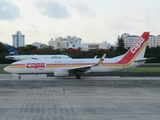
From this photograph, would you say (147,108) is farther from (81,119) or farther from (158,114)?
(81,119)

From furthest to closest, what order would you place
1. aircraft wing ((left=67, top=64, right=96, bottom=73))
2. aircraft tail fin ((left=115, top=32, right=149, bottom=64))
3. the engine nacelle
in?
aircraft tail fin ((left=115, top=32, right=149, bottom=64))
aircraft wing ((left=67, top=64, right=96, bottom=73))
the engine nacelle

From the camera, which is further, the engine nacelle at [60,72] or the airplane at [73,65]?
the airplane at [73,65]

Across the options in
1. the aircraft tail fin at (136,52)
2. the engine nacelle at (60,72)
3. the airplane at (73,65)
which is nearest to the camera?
the engine nacelle at (60,72)

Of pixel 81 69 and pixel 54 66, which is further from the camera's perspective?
pixel 54 66

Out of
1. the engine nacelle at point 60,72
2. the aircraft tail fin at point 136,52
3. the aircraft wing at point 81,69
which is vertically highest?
the aircraft tail fin at point 136,52

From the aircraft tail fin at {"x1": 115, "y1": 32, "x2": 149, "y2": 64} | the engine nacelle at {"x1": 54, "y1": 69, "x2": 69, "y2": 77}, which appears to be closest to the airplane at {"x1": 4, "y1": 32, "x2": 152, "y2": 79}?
the aircraft tail fin at {"x1": 115, "y1": 32, "x2": 149, "y2": 64}

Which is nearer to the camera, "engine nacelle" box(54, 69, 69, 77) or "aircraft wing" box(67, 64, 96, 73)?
"engine nacelle" box(54, 69, 69, 77)

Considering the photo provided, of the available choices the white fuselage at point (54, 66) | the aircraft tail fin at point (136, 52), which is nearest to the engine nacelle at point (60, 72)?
the white fuselage at point (54, 66)

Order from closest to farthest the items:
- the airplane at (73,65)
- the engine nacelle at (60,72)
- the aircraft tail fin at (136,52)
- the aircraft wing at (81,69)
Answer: the engine nacelle at (60,72) → the aircraft wing at (81,69) → the airplane at (73,65) → the aircraft tail fin at (136,52)

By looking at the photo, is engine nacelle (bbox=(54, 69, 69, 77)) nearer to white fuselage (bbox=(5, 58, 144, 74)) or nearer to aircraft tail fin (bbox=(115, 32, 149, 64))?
white fuselage (bbox=(5, 58, 144, 74))

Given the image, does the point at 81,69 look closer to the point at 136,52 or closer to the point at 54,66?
the point at 54,66

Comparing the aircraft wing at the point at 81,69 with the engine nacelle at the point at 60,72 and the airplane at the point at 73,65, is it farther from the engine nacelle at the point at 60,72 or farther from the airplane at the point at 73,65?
the engine nacelle at the point at 60,72

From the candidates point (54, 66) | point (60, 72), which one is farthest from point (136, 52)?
point (54, 66)

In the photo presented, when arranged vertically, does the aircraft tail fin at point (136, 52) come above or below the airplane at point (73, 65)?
above
